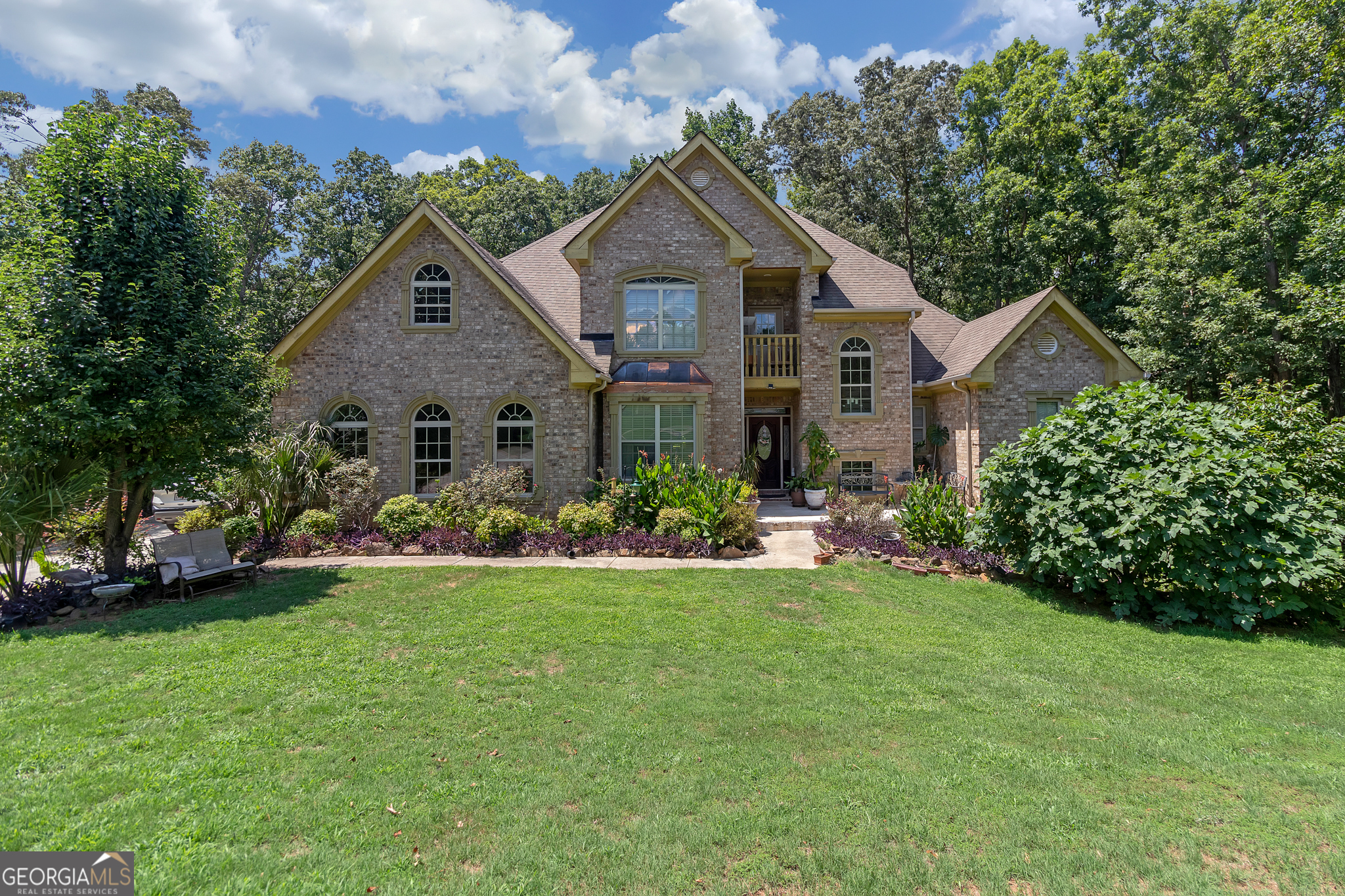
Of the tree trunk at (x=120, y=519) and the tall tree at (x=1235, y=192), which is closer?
the tree trunk at (x=120, y=519)

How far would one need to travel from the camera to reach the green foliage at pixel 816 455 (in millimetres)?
17031

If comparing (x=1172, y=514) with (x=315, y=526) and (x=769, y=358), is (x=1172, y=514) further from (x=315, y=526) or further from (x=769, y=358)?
(x=315, y=526)

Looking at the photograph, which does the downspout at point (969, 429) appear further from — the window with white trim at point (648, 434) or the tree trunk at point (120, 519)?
the tree trunk at point (120, 519)

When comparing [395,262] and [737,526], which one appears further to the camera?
[395,262]

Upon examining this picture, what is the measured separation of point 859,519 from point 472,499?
8075mm

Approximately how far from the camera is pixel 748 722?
488cm

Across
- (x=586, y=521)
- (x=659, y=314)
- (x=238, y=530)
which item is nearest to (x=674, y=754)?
(x=586, y=521)

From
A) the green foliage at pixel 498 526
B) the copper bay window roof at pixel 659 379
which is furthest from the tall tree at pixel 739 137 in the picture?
the green foliage at pixel 498 526

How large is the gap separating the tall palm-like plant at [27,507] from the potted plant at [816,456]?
48.6ft

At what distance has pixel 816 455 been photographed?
17094mm

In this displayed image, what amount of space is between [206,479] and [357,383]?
4.82 m

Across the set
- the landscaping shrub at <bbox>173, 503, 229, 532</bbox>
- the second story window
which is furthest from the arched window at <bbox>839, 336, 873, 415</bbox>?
the landscaping shrub at <bbox>173, 503, 229, 532</bbox>

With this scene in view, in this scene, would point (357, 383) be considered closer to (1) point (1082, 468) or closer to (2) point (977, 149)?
(1) point (1082, 468)

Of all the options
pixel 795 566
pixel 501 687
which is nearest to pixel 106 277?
pixel 501 687
